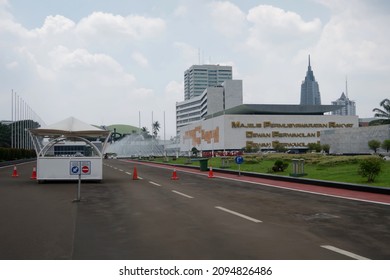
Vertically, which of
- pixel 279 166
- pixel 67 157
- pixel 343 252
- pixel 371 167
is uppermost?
pixel 67 157

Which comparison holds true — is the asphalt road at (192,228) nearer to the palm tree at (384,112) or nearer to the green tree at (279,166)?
the green tree at (279,166)

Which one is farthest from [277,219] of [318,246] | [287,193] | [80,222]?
[287,193]

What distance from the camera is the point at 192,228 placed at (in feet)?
29.9

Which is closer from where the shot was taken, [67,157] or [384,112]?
[67,157]

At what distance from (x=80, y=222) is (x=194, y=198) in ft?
19.1

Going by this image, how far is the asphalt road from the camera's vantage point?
6855 millimetres

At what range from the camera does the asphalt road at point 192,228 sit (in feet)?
22.5

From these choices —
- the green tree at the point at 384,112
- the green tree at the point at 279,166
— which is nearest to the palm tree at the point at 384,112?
the green tree at the point at 384,112

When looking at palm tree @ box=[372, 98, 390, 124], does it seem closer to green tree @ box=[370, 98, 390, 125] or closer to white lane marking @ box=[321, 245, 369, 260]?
green tree @ box=[370, 98, 390, 125]

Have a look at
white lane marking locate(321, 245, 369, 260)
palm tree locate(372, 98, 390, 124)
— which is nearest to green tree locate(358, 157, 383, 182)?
white lane marking locate(321, 245, 369, 260)

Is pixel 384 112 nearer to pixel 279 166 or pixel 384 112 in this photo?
pixel 384 112

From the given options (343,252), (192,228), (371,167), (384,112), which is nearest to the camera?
(343,252)

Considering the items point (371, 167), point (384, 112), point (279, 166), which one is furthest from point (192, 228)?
point (384, 112)
